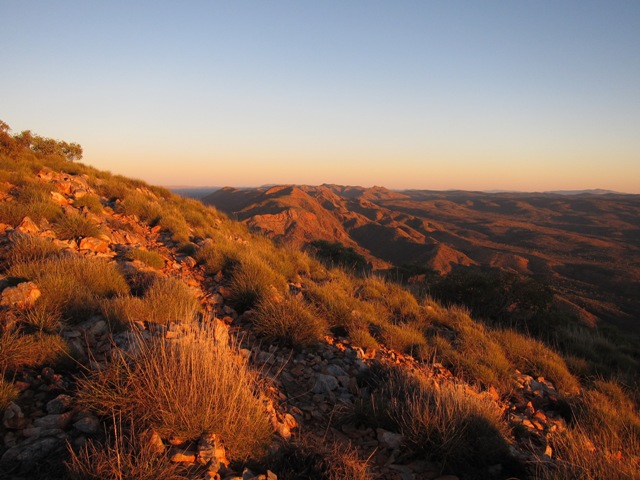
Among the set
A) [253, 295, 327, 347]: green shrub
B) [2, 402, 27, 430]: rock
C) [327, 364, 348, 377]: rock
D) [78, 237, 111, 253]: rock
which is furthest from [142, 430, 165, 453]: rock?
[78, 237, 111, 253]: rock

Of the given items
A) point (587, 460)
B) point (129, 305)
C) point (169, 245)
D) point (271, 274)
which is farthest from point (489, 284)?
point (129, 305)

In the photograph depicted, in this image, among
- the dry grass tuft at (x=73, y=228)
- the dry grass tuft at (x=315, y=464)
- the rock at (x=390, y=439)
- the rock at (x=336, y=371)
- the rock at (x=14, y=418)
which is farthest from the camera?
the dry grass tuft at (x=73, y=228)

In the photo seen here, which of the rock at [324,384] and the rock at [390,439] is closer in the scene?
the rock at [390,439]

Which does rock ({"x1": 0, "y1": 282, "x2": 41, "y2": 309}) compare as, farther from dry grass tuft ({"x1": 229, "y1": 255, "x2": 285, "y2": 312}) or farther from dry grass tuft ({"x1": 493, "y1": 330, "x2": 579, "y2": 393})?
dry grass tuft ({"x1": 493, "y1": 330, "x2": 579, "y2": 393})

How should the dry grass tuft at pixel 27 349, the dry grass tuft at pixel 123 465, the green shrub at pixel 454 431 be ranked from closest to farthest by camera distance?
the dry grass tuft at pixel 123 465 < the dry grass tuft at pixel 27 349 < the green shrub at pixel 454 431

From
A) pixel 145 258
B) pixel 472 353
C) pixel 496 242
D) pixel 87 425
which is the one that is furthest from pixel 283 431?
pixel 496 242

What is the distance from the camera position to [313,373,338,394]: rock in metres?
3.95

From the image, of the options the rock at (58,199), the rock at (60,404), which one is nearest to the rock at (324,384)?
the rock at (60,404)

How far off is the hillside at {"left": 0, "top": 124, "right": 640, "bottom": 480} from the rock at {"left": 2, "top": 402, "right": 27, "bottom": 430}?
0.04 feet

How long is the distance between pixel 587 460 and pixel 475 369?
8.08ft

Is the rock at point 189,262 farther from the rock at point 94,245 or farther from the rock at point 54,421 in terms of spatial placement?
the rock at point 54,421

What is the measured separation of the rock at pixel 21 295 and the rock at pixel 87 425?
2.04m

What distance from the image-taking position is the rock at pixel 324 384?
155 inches

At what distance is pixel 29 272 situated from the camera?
435 cm
